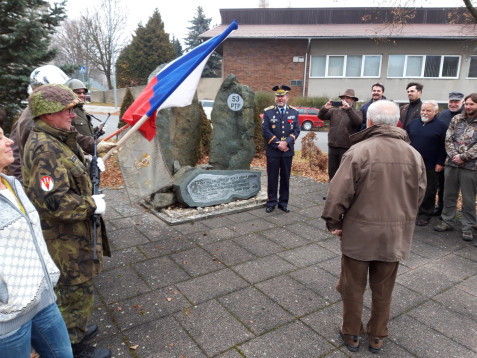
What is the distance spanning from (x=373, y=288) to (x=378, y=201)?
2.28 feet

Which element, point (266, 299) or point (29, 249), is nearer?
point (29, 249)

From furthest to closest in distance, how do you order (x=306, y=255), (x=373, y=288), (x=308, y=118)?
(x=308, y=118) → (x=306, y=255) → (x=373, y=288)

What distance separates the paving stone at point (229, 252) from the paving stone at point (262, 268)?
4.6 inches

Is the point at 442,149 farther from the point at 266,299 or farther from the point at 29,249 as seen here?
the point at 29,249

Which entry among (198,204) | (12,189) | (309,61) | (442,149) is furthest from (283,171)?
(309,61)

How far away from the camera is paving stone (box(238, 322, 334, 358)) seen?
2.56m

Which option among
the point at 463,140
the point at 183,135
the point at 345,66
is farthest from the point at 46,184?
the point at 345,66

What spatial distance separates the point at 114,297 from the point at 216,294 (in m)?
0.96

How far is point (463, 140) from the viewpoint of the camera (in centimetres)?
475

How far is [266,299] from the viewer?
3.25 meters

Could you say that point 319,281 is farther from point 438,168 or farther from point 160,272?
point 438,168

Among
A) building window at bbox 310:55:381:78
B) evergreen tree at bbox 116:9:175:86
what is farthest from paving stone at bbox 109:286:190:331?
evergreen tree at bbox 116:9:175:86

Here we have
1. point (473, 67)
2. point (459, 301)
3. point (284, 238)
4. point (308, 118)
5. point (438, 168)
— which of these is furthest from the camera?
point (473, 67)

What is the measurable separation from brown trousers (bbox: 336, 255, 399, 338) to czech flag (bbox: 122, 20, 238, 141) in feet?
7.37
